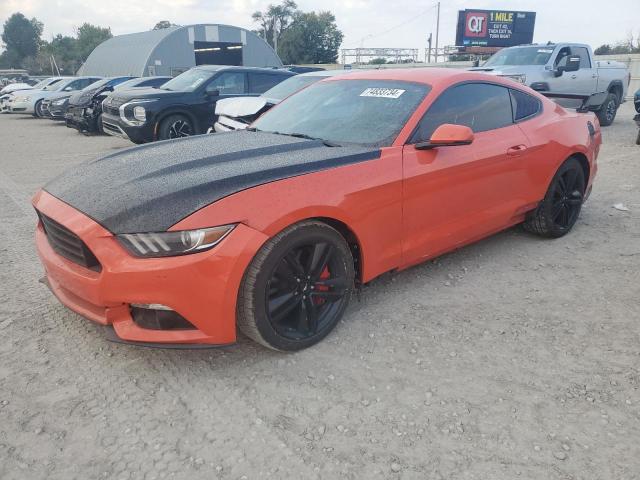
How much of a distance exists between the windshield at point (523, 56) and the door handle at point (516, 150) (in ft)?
29.2

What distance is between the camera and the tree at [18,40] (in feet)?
344

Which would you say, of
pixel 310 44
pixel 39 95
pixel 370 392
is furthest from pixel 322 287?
pixel 310 44

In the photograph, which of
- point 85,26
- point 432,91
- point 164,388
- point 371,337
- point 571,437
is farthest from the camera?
point 85,26

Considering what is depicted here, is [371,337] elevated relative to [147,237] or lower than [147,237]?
lower

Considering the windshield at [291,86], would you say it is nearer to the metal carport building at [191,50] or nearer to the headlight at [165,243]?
the headlight at [165,243]

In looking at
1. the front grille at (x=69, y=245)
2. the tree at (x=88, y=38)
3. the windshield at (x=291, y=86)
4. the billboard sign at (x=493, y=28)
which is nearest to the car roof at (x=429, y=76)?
the front grille at (x=69, y=245)

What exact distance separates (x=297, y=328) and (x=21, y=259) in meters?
2.71

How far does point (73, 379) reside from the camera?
8.59 ft

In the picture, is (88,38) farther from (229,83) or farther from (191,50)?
(229,83)

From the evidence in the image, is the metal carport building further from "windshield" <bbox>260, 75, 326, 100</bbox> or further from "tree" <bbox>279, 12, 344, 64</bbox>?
"tree" <bbox>279, 12, 344, 64</bbox>

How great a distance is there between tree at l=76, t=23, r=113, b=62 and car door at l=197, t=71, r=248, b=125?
3753 inches

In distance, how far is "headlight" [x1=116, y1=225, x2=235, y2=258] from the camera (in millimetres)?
2389

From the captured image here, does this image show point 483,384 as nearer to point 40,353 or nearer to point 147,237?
point 147,237

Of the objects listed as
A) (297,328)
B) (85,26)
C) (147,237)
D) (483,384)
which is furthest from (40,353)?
(85,26)
